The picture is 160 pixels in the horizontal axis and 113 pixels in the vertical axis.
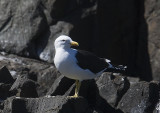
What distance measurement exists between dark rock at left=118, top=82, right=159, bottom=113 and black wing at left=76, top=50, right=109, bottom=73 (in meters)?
0.64

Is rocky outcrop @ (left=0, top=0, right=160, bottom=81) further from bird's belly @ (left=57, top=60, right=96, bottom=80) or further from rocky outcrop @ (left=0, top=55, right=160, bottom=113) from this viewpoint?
bird's belly @ (left=57, top=60, right=96, bottom=80)

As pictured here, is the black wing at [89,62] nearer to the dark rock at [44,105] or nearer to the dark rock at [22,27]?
the dark rock at [44,105]

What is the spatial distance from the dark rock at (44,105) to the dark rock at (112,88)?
1134mm

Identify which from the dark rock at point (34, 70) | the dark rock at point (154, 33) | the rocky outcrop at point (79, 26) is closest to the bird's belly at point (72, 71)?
the dark rock at point (34, 70)

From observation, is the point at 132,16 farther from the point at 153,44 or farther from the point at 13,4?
the point at 13,4

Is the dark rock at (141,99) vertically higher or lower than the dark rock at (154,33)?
higher

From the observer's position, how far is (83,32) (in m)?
14.4

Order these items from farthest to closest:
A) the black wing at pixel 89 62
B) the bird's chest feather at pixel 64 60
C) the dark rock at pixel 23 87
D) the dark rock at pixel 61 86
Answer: the dark rock at pixel 61 86
the dark rock at pixel 23 87
the black wing at pixel 89 62
the bird's chest feather at pixel 64 60

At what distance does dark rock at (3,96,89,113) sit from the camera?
9.93 meters

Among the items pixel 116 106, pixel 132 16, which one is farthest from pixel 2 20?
pixel 116 106

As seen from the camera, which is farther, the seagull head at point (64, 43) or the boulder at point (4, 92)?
the boulder at point (4, 92)

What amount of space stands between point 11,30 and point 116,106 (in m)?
3.88

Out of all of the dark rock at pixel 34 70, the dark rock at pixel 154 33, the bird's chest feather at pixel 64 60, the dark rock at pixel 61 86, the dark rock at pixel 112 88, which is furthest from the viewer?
the dark rock at pixel 154 33

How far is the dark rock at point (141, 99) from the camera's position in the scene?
11094 millimetres
